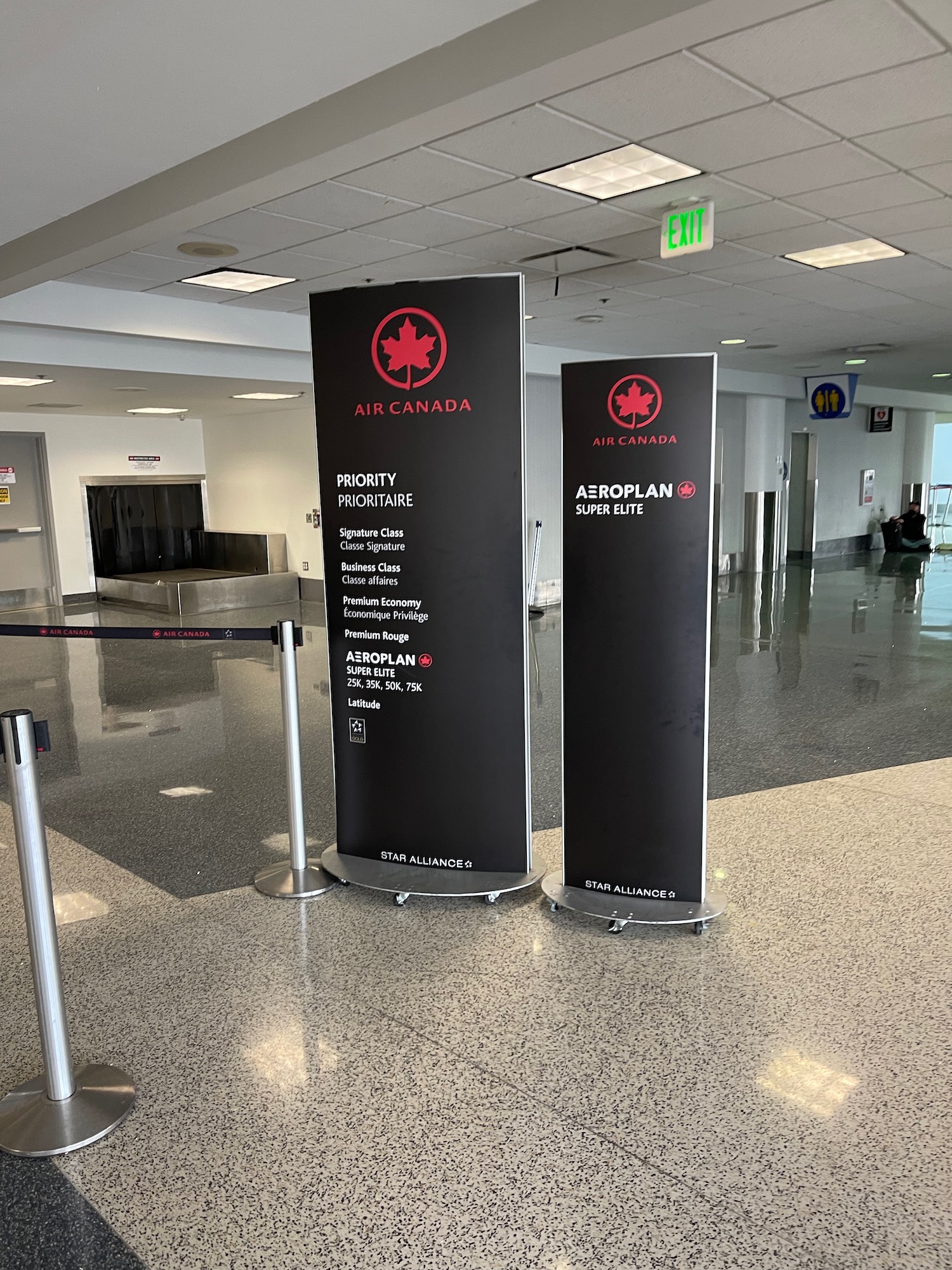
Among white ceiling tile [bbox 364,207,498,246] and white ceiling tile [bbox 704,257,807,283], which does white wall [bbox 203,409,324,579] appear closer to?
white ceiling tile [bbox 704,257,807,283]

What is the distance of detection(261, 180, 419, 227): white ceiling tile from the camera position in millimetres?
5473

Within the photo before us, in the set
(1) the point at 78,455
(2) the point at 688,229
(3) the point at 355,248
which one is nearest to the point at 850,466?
(1) the point at 78,455

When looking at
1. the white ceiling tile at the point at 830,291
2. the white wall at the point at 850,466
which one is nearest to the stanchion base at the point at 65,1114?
the white ceiling tile at the point at 830,291

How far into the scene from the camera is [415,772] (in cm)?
391

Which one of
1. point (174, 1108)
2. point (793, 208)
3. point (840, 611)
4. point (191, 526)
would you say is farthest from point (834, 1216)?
point (191, 526)

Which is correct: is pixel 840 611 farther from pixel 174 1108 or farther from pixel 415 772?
pixel 174 1108

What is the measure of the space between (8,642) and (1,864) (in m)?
7.56

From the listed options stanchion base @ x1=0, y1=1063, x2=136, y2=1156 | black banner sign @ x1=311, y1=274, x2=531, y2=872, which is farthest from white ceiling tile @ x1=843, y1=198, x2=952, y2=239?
stanchion base @ x1=0, y1=1063, x2=136, y2=1156

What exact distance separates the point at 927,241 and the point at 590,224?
9.14 ft

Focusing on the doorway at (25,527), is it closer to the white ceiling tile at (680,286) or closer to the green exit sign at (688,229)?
the white ceiling tile at (680,286)

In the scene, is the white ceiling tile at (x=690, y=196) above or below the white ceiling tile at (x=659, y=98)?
above

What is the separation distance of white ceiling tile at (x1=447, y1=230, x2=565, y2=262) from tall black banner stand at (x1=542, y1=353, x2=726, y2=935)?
11.8 feet

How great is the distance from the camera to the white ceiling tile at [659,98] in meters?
4.05

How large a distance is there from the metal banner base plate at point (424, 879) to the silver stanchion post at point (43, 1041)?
1.35 m
